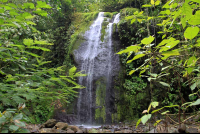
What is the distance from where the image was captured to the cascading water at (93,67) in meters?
6.25

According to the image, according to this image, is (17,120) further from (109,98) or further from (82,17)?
(82,17)

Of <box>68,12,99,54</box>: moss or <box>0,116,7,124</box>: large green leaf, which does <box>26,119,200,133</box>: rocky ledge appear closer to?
<box>0,116,7,124</box>: large green leaf

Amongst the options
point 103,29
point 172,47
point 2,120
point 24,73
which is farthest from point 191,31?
point 103,29

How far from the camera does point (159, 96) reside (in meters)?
6.45

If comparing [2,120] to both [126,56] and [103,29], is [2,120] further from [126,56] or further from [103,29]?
[103,29]

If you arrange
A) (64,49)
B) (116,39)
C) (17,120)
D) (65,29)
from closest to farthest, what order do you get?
(17,120), (116,39), (64,49), (65,29)

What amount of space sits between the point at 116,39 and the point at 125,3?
4830 mm

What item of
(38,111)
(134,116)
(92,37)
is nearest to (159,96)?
(134,116)

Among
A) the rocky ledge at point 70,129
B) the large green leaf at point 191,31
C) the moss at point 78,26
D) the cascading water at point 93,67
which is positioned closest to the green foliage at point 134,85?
the cascading water at point 93,67

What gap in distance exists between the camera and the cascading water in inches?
246

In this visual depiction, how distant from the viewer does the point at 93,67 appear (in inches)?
283

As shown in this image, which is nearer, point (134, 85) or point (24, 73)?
point (24, 73)

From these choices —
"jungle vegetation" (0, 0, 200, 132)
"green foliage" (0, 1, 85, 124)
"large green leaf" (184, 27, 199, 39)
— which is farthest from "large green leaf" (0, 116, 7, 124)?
"large green leaf" (184, 27, 199, 39)

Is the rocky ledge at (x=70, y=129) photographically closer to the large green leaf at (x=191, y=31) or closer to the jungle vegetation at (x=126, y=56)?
the jungle vegetation at (x=126, y=56)
